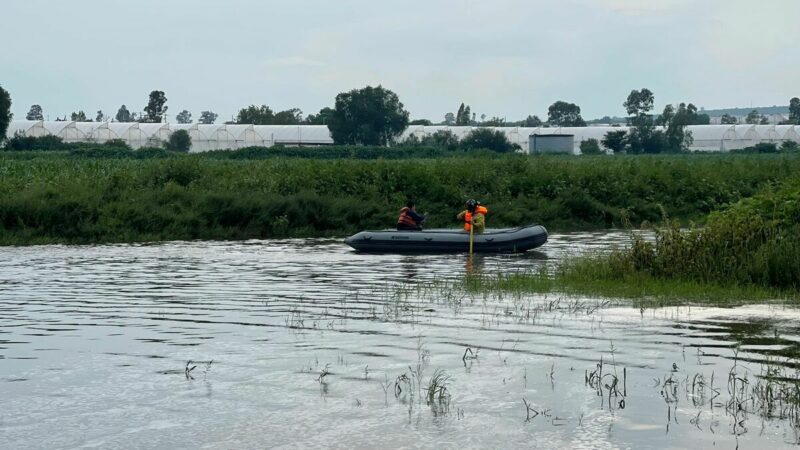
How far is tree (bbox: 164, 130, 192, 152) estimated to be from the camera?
8206 cm

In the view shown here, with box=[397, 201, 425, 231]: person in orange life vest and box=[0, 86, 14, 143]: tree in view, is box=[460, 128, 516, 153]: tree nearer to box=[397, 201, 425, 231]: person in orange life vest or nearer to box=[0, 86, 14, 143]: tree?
box=[0, 86, 14, 143]: tree

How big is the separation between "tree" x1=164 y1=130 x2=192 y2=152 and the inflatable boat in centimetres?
5759

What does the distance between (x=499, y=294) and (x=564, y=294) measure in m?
0.96

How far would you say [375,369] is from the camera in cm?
1121

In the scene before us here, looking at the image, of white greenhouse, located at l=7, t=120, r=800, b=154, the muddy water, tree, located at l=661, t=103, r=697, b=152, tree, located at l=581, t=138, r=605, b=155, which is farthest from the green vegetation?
the muddy water

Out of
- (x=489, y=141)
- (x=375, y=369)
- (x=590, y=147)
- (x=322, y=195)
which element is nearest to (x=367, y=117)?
(x=489, y=141)

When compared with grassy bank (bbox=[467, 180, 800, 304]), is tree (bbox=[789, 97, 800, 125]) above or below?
above

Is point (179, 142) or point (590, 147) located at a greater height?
point (179, 142)

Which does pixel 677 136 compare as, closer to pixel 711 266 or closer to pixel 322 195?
pixel 322 195

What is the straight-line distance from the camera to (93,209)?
103ft

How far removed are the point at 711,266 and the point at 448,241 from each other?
9599 millimetres

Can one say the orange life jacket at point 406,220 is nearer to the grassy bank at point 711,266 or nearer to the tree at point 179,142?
the grassy bank at point 711,266

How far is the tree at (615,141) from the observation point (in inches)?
3243

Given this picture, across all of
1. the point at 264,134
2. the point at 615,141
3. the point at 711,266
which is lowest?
the point at 711,266
